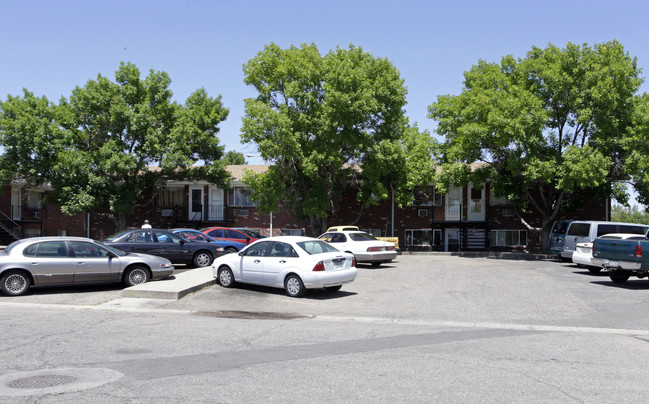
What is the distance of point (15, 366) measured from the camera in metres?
6.84

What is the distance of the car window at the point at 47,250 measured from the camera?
43.7 ft

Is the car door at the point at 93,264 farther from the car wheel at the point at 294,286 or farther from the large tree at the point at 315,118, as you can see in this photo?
the large tree at the point at 315,118

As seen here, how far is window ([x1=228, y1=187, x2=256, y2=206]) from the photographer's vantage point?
39.1 meters

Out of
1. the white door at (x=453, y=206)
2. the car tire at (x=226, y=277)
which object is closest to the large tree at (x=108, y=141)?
the white door at (x=453, y=206)

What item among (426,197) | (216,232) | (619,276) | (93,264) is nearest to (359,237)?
(216,232)

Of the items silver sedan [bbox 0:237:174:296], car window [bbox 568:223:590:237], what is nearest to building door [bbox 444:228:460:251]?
car window [bbox 568:223:590:237]

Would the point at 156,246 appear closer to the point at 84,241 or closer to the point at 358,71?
the point at 84,241

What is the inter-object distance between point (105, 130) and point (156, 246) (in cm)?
1745

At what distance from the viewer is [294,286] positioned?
44.8ft

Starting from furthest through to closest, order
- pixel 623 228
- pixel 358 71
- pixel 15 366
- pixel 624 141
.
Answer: pixel 358 71 < pixel 624 141 < pixel 623 228 < pixel 15 366

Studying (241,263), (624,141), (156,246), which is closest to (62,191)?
(156,246)

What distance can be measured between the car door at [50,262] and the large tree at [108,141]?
18.3 metres

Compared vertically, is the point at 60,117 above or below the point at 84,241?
above

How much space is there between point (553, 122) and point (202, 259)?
20759mm
